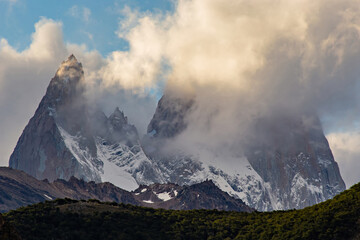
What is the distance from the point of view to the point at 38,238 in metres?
162

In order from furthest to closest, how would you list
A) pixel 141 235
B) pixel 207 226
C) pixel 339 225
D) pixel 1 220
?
pixel 207 226 → pixel 141 235 → pixel 339 225 → pixel 1 220

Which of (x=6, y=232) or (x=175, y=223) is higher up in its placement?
(x=175, y=223)

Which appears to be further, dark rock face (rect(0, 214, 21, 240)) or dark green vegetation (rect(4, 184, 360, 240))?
dark green vegetation (rect(4, 184, 360, 240))

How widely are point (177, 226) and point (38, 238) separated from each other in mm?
39581

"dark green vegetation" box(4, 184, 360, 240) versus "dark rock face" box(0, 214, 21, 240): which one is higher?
"dark green vegetation" box(4, 184, 360, 240)

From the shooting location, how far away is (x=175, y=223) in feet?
616

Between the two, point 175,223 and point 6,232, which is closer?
point 6,232

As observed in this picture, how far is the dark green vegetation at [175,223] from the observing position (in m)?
162

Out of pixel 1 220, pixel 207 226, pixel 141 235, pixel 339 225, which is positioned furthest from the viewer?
pixel 207 226

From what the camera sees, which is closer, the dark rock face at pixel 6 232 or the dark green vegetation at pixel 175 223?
the dark rock face at pixel 6 232

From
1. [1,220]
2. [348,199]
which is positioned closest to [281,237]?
[348,199]

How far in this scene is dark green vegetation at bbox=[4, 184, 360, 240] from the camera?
6393 inches

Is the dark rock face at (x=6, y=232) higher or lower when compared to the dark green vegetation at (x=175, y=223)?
lower

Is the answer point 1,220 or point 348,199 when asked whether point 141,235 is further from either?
point 1,220
